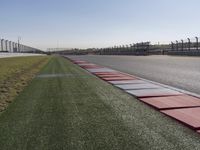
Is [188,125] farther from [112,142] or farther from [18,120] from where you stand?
[18,120]

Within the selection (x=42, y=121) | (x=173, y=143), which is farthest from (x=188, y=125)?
(x=42, y=121)

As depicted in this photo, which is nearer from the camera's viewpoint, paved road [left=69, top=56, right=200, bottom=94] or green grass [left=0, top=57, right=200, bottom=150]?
green grass [left=0, top=57, right=200, bottom=150]

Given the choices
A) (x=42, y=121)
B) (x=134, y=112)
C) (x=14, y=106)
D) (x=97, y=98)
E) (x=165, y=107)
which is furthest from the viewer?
(x=97, y=98)

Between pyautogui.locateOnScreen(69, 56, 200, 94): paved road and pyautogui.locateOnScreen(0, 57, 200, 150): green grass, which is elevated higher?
pyautogui.locateOnScreen(69, 56, 200, 94): paved road

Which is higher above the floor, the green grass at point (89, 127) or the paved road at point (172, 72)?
the paved road at point (172, 72)

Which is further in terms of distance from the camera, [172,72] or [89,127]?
[172,72]

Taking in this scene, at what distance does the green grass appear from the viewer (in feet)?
15.4

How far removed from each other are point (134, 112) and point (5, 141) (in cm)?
297

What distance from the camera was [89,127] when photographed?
18.9 ft

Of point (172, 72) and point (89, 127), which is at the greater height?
point (172, 72)

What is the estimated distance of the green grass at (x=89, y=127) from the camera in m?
4.71

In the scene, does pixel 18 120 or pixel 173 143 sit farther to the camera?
pixel 18 120

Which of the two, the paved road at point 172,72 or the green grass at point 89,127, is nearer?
the green grass at point 89,127

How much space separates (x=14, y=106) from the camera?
8.09m
